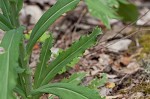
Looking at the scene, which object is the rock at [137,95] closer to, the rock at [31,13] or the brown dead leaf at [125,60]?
the brown dead leaf at [125,60]

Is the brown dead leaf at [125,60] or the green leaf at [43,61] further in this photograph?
the brown dead leaf at [125,60]

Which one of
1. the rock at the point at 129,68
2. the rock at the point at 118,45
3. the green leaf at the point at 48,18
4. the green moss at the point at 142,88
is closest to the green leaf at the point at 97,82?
the green moss at the point at 142,88

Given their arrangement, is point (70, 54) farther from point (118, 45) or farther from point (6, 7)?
point (118, 45)

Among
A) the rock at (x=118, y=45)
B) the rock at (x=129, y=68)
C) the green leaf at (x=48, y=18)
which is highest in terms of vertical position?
the green leaf at (x=48, y=18)

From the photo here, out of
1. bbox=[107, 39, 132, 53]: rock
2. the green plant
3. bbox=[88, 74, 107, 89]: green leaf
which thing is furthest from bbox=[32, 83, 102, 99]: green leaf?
bbox=[107, 39, 132, 53]: rock

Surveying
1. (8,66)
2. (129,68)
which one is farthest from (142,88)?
(8,66)

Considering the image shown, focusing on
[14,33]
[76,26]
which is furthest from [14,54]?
[76,26]
